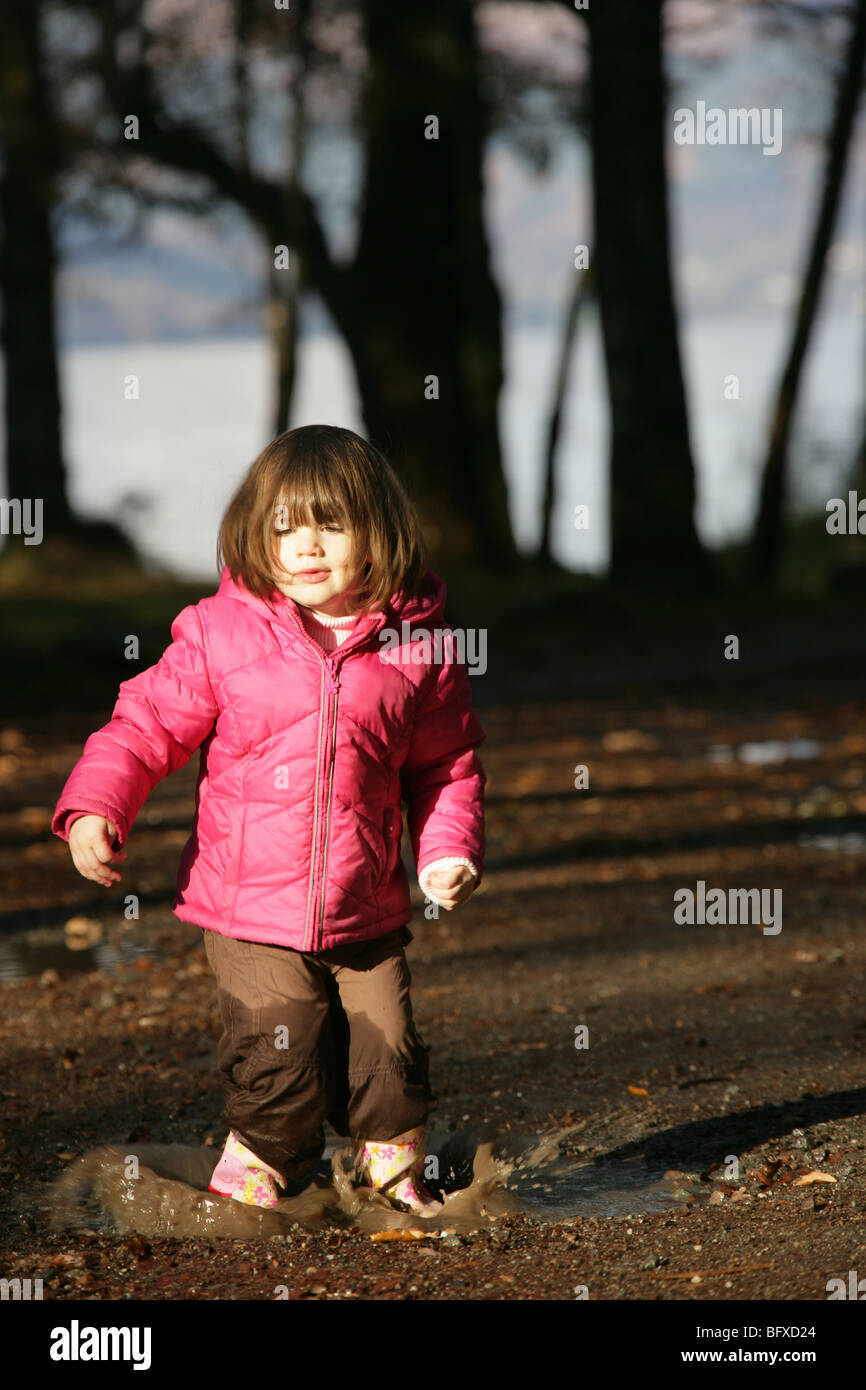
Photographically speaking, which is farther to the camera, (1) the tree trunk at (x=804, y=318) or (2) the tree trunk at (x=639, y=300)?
(1) the tree trunk at (x=804, y=318)

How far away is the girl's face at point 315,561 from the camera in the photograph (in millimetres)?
3576

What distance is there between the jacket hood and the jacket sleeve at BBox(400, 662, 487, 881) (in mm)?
125

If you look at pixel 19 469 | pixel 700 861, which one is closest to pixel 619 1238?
pixel 700 861

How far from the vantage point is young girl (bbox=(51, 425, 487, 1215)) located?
11.6 feet

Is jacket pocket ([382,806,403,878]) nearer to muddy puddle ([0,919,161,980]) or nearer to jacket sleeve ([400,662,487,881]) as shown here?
jacket sleeve ([400,662,487,881])

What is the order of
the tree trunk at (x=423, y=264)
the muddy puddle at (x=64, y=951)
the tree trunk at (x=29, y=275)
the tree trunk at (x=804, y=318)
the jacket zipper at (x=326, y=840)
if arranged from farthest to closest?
the tree trunk at (x=804, y=318), the tree trunk at (x=423, y=264), the tree trunk at (x=29, y=275), the muddy puddle at (x=64, y=951), the jacket zipper at (x=326, y=840)

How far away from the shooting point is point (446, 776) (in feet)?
12.2

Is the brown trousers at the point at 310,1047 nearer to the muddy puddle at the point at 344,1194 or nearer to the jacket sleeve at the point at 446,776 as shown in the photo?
the muddy puddle at the point at 344,1194

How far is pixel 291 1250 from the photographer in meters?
3.49

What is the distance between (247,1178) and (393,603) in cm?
126

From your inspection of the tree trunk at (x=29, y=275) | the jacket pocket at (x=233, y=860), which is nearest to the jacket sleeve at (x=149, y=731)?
the jacket pocket at (x=233, y=860)

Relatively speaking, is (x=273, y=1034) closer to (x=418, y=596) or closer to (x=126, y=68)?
(x=418, y=596)

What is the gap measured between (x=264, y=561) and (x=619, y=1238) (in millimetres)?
1566

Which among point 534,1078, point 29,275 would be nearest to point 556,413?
point 29,275
